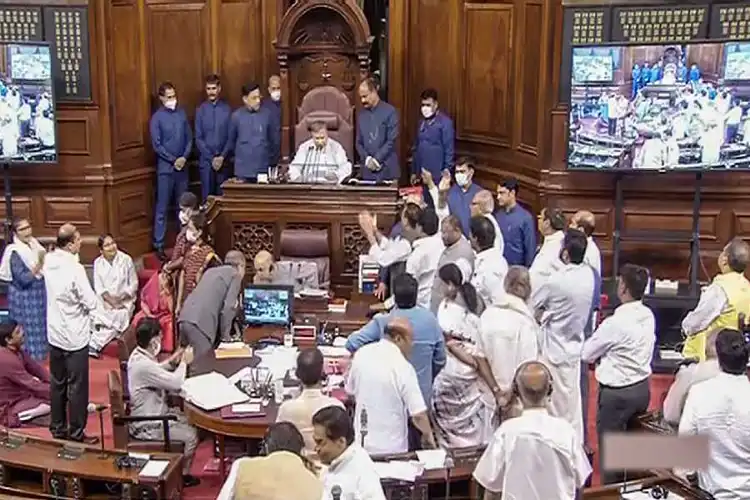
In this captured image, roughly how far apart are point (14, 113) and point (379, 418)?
5.90 metres

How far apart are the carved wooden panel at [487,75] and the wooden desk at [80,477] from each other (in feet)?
20.5

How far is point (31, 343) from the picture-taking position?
8.95 metres

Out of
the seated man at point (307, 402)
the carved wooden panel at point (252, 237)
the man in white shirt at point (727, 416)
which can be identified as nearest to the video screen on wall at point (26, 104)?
the carved wooden panel at point (252, 237)

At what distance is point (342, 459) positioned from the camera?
439 centimetres

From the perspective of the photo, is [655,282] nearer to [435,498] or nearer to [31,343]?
[435,498]

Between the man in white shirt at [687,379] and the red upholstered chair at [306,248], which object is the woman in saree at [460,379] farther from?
the red upholstered chair at [306,248]

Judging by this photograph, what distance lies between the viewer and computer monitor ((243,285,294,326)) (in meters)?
7.45

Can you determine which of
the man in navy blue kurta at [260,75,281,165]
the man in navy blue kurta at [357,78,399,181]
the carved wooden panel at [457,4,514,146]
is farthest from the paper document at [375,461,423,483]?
the carved wooden panel at [457,4,514,146]

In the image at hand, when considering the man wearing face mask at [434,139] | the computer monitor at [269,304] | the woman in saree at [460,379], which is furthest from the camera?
the man wearing face mask at [434,139]

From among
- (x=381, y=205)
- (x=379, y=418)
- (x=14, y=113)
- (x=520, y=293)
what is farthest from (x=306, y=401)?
(x=14, y=113)

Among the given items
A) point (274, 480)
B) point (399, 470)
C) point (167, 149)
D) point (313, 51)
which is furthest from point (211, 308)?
point (313, 51)

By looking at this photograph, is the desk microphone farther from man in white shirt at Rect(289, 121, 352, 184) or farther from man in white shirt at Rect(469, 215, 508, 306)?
man in white shirt at Rect(289, 121, 352, 184)

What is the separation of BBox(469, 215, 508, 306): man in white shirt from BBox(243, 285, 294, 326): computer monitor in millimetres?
1285

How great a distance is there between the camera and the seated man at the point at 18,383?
7230 mm
